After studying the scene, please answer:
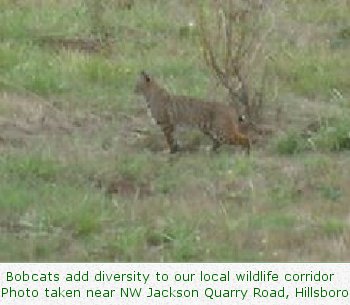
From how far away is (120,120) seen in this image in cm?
1059

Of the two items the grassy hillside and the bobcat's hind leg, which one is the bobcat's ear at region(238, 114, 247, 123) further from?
the bobcat's hind leg

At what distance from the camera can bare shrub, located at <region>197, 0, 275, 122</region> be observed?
35.5 ft

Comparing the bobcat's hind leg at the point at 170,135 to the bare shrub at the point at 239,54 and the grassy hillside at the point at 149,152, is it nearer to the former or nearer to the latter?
the grassy hillside at the point at 149,152

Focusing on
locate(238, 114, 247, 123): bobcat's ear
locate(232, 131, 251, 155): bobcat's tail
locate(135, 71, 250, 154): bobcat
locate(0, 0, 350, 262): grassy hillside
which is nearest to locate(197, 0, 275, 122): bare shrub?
locate(238, 114, 247, 123): bobcat's ear

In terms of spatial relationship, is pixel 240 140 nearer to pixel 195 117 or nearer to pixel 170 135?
pixel 195 117

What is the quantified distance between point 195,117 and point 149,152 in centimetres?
47

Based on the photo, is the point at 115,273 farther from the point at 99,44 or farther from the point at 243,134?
the point at 99,44

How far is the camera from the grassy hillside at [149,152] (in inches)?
299

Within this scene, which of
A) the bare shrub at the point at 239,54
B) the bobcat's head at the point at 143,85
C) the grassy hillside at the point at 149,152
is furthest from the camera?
the bare shrub at the point at 239,54

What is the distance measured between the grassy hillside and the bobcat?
0.35 ft

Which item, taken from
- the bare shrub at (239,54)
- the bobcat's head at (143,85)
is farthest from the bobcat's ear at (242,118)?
the bobcat's head at (143,85)

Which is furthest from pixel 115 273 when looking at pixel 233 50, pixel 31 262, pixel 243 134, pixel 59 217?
pixel 233 50

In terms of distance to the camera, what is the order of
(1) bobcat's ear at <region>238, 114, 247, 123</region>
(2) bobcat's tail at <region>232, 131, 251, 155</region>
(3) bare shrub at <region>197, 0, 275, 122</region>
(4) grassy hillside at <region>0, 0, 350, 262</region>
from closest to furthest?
(4) grassy hillside at <region>0, 0, 350, 262</region>, (2) bobcat's tail at <region>232, 131, 251, 155</region>, (1) bobcat's ear at <region>238, 114, 247, 123</region>, (3) bare shrub at <region>197, 0, 275, 122</region>

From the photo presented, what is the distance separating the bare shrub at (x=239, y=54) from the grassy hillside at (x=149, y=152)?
0.81ft
